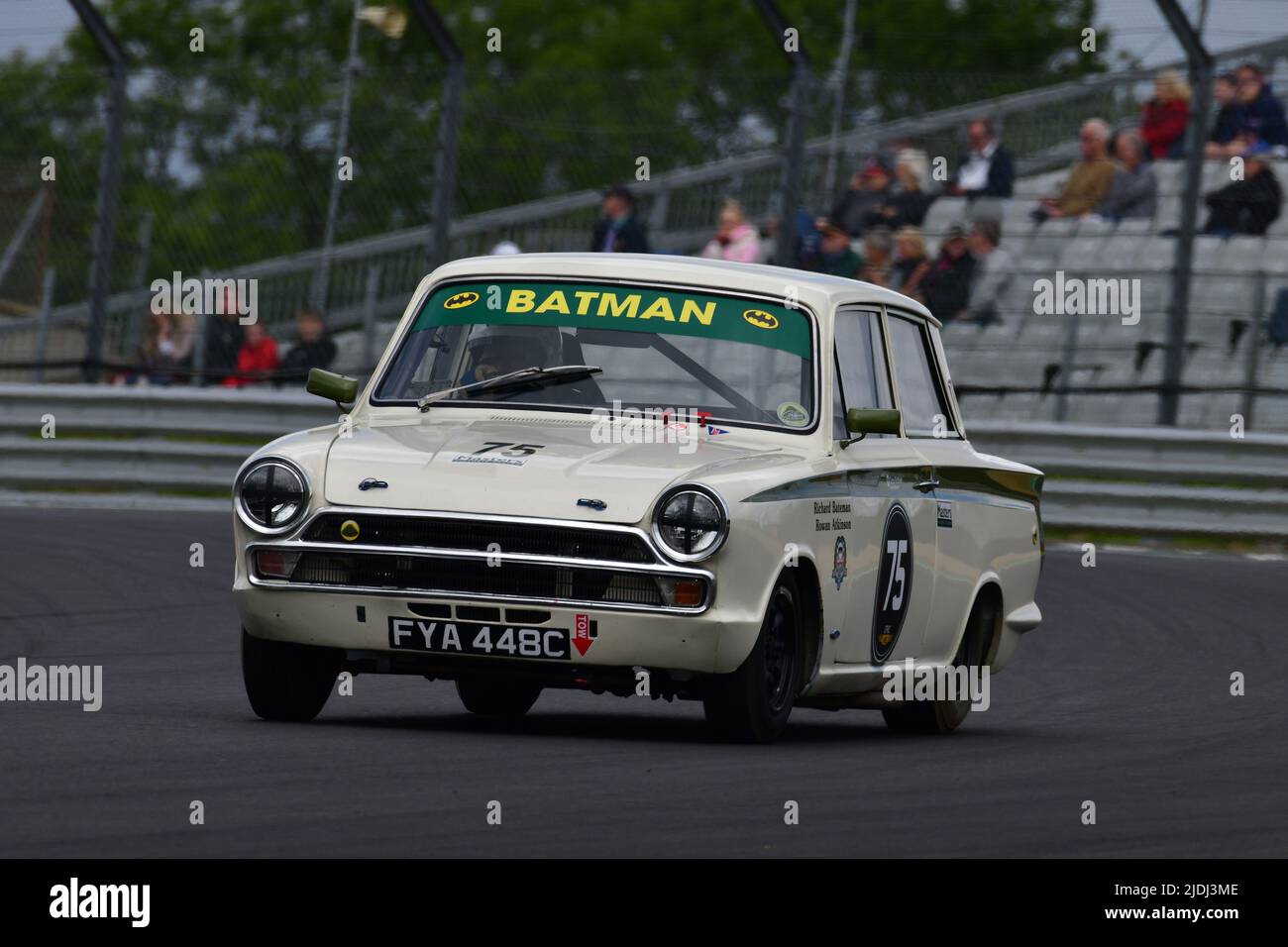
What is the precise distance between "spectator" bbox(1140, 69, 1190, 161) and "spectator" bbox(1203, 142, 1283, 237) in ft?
1.48

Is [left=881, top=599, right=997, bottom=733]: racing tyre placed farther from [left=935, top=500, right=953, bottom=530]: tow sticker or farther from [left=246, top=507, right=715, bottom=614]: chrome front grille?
[left=246, top=507, right=715, bottom=614]: chrome front grille

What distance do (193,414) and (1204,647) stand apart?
27.3 feet

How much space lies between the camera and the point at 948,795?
22.8ft

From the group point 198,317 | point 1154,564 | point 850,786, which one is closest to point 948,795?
point 850,786

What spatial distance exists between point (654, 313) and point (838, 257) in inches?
341

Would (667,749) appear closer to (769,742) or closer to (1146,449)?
(769,742)

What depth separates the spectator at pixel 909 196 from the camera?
685 inches

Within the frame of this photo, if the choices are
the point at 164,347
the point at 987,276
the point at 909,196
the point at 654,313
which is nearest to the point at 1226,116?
the point at 987,276

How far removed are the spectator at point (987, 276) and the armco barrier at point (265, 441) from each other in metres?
0.80

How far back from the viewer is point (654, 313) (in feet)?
28.2

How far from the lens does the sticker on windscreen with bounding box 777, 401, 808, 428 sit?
8398mm

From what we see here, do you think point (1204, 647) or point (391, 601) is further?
point (1204, 647)
